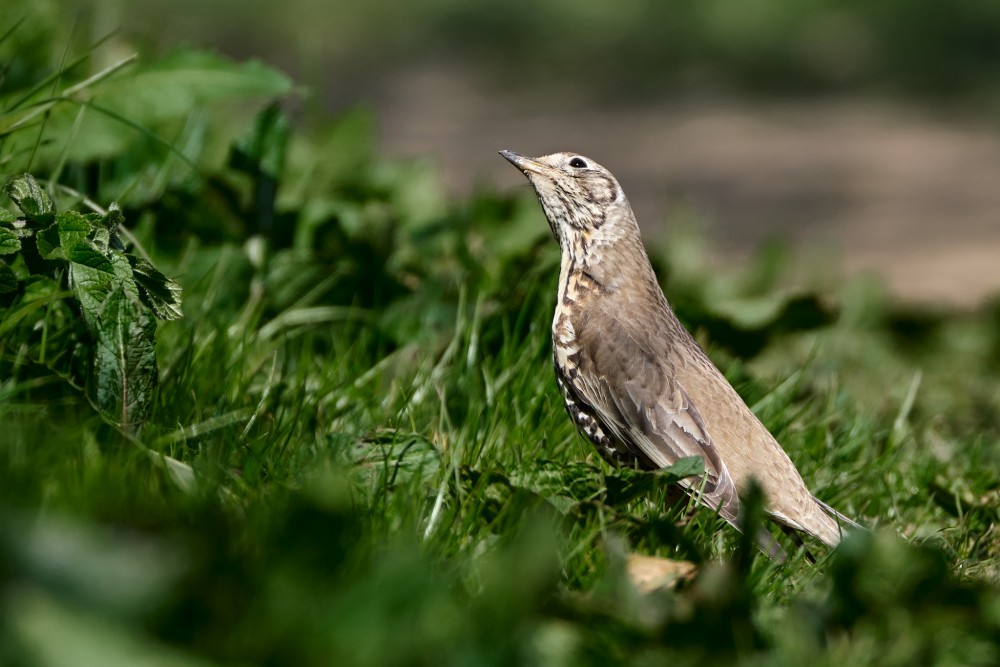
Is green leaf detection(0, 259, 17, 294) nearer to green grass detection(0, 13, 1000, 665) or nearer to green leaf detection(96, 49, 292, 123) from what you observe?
green grass detection(0, 13, 1000, 665)

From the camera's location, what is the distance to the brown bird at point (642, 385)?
386 cm

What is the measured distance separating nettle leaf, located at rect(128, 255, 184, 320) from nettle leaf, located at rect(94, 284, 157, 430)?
0.05 metres

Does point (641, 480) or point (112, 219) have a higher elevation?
point (112, 219)

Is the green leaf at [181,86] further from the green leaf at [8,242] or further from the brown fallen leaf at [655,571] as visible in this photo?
the brown fallen leaf at [655,571]

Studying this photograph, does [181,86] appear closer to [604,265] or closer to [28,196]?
[28,196]

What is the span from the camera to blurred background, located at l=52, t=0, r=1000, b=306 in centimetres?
988

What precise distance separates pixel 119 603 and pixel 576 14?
60.1 feet

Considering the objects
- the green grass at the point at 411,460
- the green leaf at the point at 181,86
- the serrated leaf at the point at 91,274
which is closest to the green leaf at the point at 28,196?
the serrated leaf at the point at 91,274

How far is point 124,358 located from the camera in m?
3.24

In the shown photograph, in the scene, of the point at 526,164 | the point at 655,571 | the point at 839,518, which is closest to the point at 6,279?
the point at 655,571

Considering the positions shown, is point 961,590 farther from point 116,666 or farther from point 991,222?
point 991,222

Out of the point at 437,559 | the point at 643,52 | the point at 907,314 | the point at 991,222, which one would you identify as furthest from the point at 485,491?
the point at 643,52

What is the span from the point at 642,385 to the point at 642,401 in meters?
0.07

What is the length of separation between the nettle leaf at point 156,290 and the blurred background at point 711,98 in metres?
1.81
